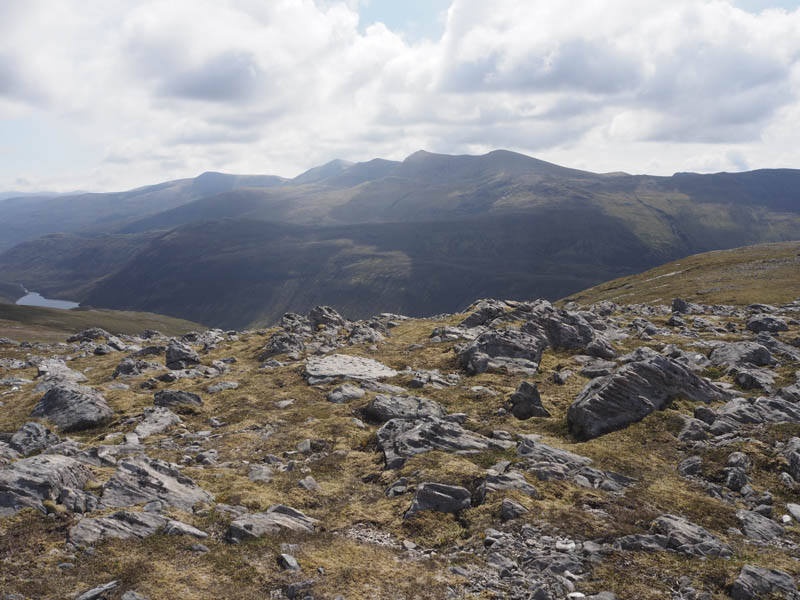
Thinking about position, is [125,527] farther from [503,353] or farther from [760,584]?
[503,353]

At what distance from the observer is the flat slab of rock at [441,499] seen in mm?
20391

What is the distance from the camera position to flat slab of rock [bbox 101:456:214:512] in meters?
19.8

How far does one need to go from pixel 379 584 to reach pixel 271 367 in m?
37.1

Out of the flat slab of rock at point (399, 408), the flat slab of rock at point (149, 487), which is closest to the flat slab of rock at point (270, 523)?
the flat slab of rock at point (149, 487)

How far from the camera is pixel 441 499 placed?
20641mm

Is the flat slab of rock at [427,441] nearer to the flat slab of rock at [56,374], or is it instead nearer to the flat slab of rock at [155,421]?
the flat slab of rock at [155,421]

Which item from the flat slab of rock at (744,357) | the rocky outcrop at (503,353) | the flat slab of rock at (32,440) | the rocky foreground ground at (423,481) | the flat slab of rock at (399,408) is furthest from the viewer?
the rocky outcrop at (503,353)

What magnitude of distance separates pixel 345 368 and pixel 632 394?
86.4 ft

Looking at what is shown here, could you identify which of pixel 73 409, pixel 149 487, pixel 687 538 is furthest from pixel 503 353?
pixel 73 409

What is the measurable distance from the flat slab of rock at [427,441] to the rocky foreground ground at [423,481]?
0.13m

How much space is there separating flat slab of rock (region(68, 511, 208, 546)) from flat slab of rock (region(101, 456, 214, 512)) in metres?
1.45

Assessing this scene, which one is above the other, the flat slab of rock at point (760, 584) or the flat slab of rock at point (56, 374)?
the flat slab of rock at point (760, 584)

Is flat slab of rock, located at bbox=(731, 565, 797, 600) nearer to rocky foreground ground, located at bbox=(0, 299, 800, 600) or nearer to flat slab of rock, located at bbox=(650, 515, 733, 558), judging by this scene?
rocky foreground ground, located at bbox=(0, 299, 800, 600)

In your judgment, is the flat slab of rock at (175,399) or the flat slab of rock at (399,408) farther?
the flat slab of rock at (175,399)
